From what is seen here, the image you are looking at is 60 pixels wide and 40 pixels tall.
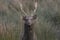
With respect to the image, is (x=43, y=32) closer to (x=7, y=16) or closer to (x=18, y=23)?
(x=18, y=23)

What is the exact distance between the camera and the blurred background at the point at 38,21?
18.9ft

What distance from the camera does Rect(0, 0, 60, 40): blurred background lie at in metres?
5.77

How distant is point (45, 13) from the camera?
6887 millimetres

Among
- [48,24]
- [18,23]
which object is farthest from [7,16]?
[48,24]

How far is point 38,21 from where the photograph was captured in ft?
20.4

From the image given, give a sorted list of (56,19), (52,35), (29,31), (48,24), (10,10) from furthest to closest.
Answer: (10,10), (56,19), (48,24), (52,35), (29,31)

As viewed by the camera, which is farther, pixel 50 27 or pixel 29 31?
pixel 50 27

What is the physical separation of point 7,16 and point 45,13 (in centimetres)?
94

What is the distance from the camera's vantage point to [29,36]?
4605mm

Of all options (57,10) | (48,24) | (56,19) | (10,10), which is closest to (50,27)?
(48,24)

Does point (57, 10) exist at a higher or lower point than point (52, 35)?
higher

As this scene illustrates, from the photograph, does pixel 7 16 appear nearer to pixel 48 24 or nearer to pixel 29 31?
pixel 48 24

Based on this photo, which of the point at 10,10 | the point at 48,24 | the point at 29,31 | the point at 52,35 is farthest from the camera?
the point at 10,10

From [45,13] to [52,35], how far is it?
112 cm
